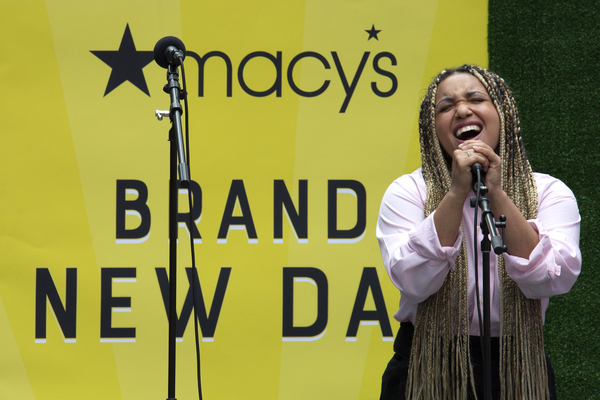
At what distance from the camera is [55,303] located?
2293 mm

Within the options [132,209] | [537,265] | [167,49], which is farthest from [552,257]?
[132,209]

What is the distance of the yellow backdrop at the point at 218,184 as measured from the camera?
7.53 feet

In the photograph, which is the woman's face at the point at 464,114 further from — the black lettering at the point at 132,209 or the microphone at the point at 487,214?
the black lettering at the point at 132,209

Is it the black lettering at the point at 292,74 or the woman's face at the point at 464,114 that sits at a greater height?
the black lettering at the point at 292,74

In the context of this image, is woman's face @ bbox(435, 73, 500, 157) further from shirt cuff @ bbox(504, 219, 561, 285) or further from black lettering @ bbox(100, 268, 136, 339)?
black lettering @ bbox(100, 268, 136, 339)

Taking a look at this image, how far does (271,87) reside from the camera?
7.81ft

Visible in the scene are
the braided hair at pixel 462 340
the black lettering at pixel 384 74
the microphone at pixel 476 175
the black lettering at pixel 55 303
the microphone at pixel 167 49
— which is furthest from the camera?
the black lettering at pixel 384 74

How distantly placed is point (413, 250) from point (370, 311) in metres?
1.08

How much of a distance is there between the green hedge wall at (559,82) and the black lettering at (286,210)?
1.06 m

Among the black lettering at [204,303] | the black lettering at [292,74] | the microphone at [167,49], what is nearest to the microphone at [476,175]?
the microphone at [167,49]

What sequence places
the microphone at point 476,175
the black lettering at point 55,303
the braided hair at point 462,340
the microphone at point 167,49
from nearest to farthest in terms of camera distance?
the microphone at point 476,175 → the braided hair at point 462,340 → the microphone at point 167,49 → the black lettering at point 55,303

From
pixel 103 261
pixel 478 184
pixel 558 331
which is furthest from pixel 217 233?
pixel 558 331

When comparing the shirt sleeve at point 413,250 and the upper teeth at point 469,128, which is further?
the upper teeth at point 469,128

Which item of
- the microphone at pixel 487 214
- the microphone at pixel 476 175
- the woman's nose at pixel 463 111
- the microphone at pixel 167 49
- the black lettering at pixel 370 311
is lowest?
the black lettering at pixel 370 311
